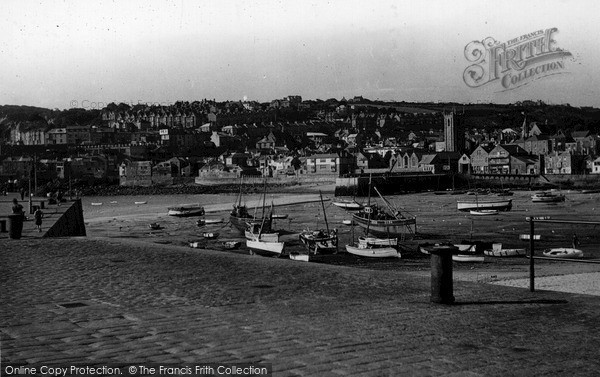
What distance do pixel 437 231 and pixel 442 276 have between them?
1169 inches

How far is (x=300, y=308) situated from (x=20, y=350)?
2.74m

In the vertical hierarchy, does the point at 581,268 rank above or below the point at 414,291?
below

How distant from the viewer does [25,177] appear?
4724 inches

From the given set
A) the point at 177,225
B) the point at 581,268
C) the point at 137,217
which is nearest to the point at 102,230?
the point at 177,225

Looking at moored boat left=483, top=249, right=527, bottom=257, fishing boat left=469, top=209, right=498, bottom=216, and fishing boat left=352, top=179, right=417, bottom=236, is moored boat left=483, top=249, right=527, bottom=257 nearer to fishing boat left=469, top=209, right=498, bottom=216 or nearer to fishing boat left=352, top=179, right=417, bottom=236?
fishing boat left=352, top=179, right=417, bottom=236

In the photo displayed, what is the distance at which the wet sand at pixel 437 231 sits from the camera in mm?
21484

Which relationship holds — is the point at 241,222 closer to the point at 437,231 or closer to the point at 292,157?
the point at 437,231

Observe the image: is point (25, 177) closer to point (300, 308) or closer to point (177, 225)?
point (177, 225)

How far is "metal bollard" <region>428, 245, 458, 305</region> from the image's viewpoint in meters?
7.30

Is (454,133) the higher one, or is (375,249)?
(454,133)

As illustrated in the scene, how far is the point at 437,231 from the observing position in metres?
36.5

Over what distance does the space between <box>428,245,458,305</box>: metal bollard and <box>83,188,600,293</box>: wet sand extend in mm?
6425

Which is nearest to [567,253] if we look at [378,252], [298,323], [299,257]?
[378,252]

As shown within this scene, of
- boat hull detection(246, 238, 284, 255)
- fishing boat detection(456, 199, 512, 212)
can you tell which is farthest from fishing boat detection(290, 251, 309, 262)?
fishing boat detection(456, 199, 512, 212)
